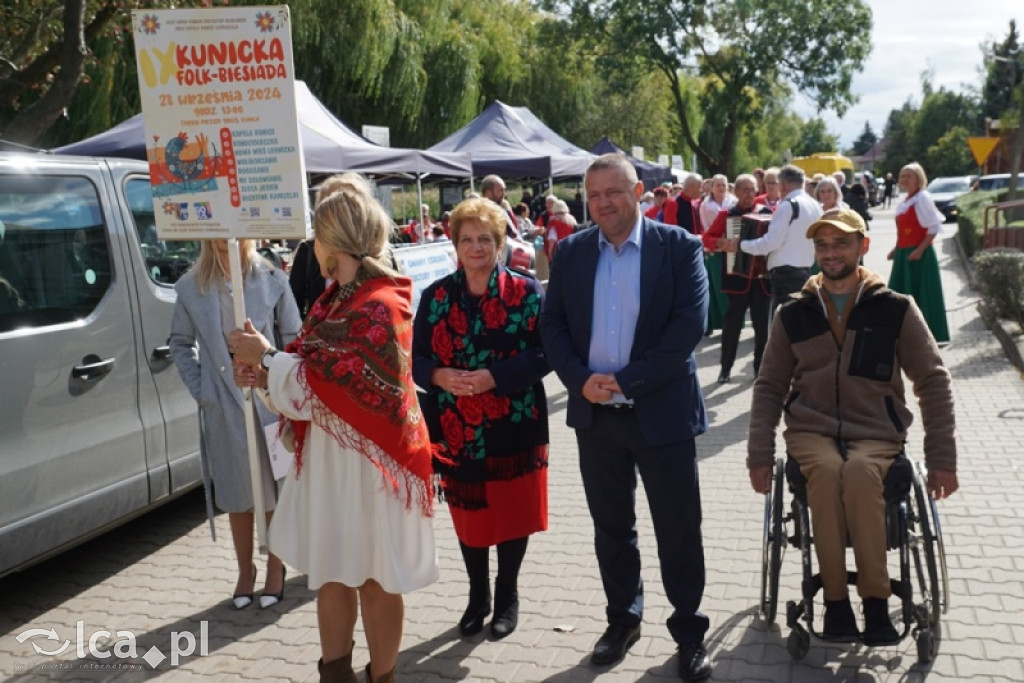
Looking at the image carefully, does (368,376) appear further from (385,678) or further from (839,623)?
(839,623)

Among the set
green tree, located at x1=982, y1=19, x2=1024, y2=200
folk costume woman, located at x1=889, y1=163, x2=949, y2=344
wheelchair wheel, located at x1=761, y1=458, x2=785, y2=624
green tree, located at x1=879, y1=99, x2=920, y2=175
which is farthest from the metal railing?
green tree, located at x1=879, y1=99, x2=920, y2=175

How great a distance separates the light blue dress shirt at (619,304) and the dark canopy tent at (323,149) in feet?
26.5

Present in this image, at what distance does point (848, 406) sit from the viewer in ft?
12.8

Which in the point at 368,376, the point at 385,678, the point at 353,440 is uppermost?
the point at 368,376

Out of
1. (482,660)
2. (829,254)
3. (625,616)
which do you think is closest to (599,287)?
→ (829,254)

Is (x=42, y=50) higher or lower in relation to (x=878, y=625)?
higher

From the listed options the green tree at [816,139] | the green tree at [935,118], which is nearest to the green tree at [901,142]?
the green tree at [935,118]

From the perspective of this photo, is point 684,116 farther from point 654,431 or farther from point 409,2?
point 654,431

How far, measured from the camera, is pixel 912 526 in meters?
3.80

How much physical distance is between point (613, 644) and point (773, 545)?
29.7 inches

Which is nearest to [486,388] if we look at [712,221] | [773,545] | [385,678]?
[385,678]

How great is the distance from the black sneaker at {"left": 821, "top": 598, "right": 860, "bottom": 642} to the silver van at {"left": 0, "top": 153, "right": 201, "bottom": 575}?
331 centimetres

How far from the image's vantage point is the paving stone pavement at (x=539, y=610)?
12.8 feet

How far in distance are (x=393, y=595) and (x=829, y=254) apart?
7.04 ft
